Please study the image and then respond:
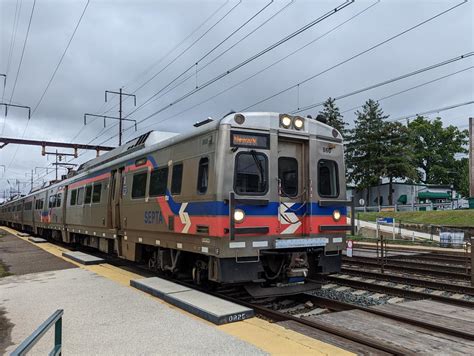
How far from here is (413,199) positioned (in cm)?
5528

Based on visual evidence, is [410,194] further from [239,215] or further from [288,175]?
[239,215]

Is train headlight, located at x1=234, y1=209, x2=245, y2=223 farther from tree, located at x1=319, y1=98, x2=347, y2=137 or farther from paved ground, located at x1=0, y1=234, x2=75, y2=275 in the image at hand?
tree, located at x1=319, y1=98, x2=347, y2=137

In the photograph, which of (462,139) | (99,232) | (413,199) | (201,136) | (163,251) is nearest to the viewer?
(201,136)

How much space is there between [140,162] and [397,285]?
674 centimetres

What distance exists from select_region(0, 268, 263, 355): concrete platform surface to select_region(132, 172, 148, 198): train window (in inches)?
91.5

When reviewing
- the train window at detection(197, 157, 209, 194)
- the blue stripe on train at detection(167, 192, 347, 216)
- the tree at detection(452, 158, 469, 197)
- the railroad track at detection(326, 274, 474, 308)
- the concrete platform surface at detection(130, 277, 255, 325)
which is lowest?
the railroad track at detection(326, 274, 474, 308)

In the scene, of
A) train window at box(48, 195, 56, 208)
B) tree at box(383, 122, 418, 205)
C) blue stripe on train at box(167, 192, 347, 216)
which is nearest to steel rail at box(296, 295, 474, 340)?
blue stripe on train at box(167, 192, 347, 216)

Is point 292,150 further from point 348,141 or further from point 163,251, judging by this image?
point 348,141

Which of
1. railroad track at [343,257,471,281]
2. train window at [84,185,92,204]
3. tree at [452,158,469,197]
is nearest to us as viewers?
railroad track at [343,257,471,281]

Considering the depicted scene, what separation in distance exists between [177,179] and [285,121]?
2.38 m

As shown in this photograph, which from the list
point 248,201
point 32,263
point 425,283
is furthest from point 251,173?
point 32,263

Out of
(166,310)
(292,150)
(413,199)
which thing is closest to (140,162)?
(292,150)

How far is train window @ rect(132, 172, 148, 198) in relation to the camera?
10.1m

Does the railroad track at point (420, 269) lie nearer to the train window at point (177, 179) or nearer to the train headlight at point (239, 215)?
the train headlight at point (239, 215)
